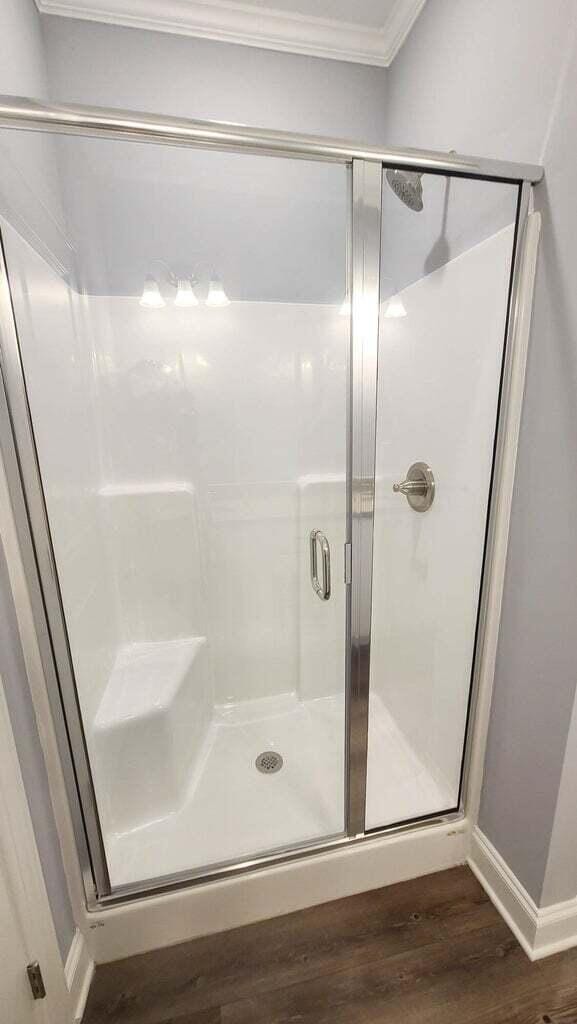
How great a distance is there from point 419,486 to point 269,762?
1.17 metres

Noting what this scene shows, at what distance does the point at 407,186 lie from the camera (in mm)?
1040

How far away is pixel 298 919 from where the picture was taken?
3.90ft

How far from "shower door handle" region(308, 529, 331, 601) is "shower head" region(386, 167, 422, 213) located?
966 mm

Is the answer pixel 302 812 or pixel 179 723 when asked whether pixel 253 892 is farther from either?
pixel 179 723

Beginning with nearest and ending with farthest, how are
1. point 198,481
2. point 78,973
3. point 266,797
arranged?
point 78,973
point 266,797
point 198,481

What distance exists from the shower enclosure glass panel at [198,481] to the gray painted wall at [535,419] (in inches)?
17.9

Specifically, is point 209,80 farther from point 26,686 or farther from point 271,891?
point 271,891

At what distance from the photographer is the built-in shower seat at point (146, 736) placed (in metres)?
1.25

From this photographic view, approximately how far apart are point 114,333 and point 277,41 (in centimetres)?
119

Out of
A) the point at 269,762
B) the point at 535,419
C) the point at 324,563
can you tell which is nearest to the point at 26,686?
the point at 324,563

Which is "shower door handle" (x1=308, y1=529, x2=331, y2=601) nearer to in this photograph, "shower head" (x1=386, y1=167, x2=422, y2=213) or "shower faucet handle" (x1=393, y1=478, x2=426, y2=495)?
"shower faucet handle" (x1=393, y1=478, x2=426, y2=495)

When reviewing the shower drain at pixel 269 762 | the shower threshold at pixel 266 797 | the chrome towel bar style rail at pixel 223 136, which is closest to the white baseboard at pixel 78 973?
the shower threshold at pixel 266 797

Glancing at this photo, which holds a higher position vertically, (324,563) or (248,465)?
(248,465)

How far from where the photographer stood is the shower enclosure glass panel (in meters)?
1.28
